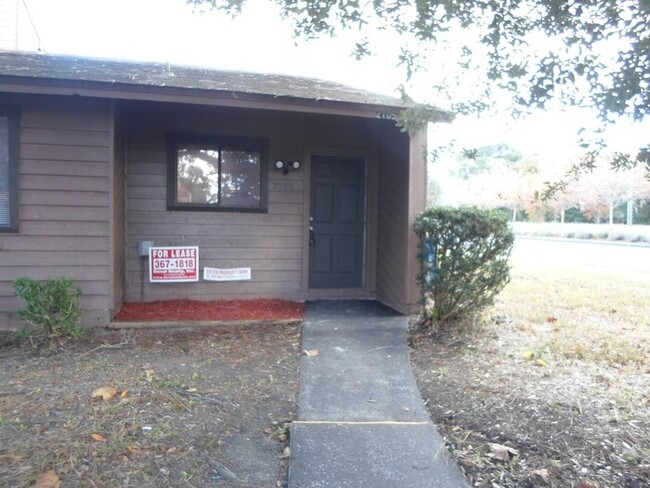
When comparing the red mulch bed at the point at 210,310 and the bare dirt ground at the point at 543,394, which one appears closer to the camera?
the bare dirt ground at the point at 543,394

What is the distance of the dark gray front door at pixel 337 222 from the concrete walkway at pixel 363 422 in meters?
1.83

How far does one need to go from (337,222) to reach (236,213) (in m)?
1.46

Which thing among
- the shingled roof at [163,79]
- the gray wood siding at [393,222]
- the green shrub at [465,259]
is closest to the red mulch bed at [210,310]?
the gray wood siding at [393,222]

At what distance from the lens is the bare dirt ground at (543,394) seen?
294 cm

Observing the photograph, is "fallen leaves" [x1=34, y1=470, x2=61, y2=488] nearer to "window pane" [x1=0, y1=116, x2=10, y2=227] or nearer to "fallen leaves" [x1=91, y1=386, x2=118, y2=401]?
"fallen leaves" [x1=91, y1=386, x2=118, y2=401]

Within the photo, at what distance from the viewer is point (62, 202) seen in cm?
559

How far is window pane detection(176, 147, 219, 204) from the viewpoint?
6.96 meters

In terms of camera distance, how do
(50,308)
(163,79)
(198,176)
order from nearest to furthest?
(50,308) < (163,79) < (198,176)

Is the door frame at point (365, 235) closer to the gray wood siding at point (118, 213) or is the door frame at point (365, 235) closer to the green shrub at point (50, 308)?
the gray wood siding at point (118, 213)

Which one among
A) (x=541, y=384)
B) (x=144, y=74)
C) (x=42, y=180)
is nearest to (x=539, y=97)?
(x=541, y=384)

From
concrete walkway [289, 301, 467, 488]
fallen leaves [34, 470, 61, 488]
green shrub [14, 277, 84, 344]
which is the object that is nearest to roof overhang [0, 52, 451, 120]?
green shrub [14, 277, 84, 344]

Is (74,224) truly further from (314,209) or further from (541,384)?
(541,384)

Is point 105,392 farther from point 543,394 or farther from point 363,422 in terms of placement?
point 543,394

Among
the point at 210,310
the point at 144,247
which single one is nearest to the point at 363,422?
the point at 210,310
